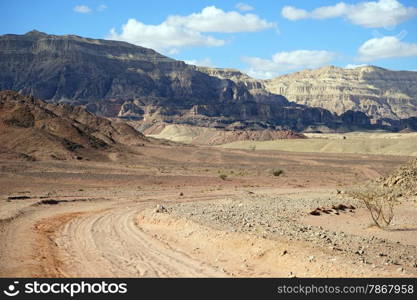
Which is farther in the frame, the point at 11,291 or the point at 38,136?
the point at 38,136

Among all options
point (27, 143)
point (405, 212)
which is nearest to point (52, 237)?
point (405, 212)

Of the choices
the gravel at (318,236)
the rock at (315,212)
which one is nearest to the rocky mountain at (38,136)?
the rock at (315,212)

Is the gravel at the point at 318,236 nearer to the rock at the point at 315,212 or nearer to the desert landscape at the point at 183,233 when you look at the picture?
the desert landscape at the point at 183,233

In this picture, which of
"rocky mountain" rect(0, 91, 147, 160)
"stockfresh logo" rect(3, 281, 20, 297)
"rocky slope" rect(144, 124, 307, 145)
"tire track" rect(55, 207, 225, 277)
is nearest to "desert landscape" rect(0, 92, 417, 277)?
"tire track" rect(55, 207, 225, 277)

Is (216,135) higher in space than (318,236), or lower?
lower

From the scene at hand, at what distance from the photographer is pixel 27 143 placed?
81.4 meters

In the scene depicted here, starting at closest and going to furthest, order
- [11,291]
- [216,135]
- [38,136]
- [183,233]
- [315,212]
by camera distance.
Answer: [11,291] < [183,233] < [315,212] < [38,136] < [216,135]

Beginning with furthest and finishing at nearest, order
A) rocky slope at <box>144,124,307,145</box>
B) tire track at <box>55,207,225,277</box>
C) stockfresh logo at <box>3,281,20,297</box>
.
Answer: rocky slope at <box>144,124,307,145</box>
tire track at <box>55,207,225,277</box>
stockfresh logo at <box>3,281,20,297</box>

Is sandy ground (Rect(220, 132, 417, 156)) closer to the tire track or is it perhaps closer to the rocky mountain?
the rocky mountain

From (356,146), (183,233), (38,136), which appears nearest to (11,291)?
(183,233)

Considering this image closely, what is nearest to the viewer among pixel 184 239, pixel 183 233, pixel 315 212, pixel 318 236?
pixel 318 236

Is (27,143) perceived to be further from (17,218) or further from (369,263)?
(369,263)

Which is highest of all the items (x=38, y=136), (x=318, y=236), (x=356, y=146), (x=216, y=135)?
(x=318, y=236)

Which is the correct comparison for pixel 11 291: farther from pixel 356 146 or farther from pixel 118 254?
pixel 356 146
